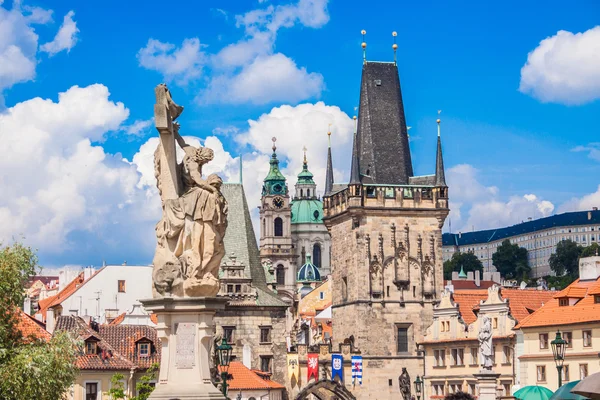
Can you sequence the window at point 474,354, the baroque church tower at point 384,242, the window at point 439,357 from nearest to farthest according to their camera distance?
the window at point 474,354, the window at point 439,357, the baroque church tower at point 384,242

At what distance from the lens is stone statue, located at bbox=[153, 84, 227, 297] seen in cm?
1426

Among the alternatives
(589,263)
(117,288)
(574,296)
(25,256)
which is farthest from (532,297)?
(25,256)

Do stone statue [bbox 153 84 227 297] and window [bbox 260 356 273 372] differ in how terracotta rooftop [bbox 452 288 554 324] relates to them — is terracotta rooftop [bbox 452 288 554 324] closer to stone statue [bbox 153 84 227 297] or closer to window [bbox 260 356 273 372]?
window [bbox 260 356 273 372]

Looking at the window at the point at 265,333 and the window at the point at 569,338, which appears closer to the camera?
the window at the point at 569,338

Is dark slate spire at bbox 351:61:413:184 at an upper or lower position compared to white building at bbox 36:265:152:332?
upper

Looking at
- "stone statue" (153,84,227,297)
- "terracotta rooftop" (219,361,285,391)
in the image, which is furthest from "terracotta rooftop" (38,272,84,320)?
"stone statue" (153,84,227,297)

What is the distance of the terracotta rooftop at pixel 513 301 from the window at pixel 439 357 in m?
2.43

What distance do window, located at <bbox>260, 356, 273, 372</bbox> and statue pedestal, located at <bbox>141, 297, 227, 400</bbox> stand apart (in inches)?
2543

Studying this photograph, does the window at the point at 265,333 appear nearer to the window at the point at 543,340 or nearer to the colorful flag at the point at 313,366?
the colorful flag at the point at 313,366

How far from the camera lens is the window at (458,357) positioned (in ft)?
230

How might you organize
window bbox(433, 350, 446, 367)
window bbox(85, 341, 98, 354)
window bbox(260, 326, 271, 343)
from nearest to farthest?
window bbox(85, 341, 98, 354) → window bbox(433, 350, 446, 367) → window bbox(260, 326, 271, 343)

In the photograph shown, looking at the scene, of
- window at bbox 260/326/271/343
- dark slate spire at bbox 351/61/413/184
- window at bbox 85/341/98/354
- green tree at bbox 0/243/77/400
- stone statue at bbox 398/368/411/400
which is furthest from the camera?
dark slate spire at bbox 351/61/413/184

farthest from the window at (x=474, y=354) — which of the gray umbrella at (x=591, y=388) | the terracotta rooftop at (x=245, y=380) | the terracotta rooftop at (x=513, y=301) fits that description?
the gray umbrella at (x=591, y=388)

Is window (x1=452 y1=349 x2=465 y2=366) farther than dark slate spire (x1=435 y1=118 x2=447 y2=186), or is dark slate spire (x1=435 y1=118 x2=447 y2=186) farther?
dark slate spire (x1=435 y1=118 x2=447 y2=186)
